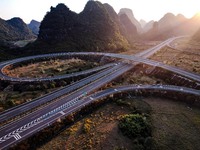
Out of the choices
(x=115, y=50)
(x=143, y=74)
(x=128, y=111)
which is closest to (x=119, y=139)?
(x=128, y=111)

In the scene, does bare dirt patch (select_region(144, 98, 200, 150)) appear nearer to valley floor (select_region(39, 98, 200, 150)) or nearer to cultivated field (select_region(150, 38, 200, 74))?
valley floor (select_region(39, 98, 200, 150))

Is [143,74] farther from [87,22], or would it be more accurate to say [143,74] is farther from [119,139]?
[87,22]

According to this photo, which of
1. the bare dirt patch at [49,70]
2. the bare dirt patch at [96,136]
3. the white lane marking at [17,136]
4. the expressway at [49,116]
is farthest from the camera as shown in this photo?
the bare dirt patch at [49,70]

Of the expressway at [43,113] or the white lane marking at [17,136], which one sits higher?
the expressway at [43,113]

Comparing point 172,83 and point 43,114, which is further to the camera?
point 172,83

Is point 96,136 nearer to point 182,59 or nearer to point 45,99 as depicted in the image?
point 45,99

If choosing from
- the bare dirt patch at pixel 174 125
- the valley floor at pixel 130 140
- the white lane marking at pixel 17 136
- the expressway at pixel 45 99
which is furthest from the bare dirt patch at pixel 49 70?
the white lane marking at pixel 17 136

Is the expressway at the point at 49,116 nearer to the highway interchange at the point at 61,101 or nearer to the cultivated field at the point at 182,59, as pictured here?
the highway interchange at the point at 61,101

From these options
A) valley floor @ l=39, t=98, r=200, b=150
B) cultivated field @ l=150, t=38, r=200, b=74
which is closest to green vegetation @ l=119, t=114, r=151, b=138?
valley floor @ l=39, t=98, r=200, b=150
